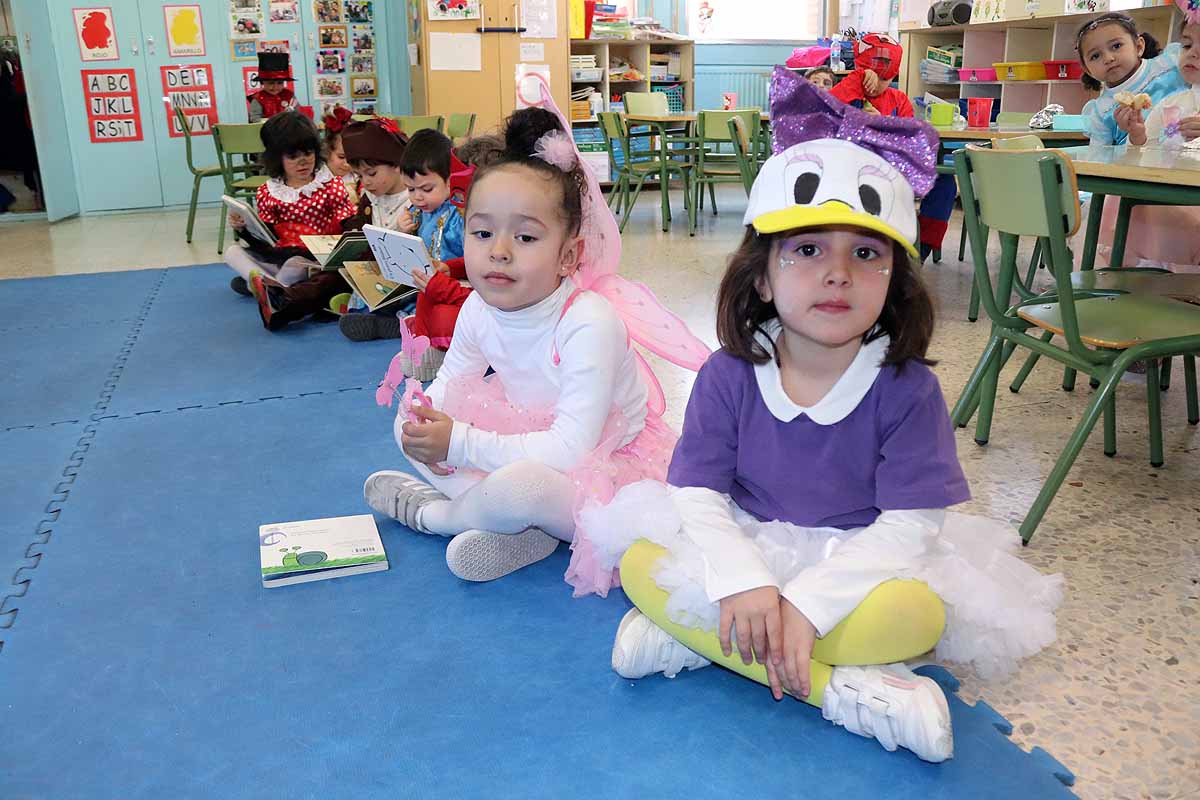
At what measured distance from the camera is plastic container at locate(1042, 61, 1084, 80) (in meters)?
5.49

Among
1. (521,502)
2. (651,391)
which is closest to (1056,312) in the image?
(651,391)

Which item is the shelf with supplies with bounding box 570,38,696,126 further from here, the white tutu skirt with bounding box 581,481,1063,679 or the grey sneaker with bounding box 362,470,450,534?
the white tutu skirt with bounding box 581,481,1063,679

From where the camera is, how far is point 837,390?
1189mm

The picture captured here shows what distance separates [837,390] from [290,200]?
9.83ft

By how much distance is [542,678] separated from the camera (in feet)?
4.18

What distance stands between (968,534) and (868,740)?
1.14 feet

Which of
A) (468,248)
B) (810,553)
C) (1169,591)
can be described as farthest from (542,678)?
(1169,591)

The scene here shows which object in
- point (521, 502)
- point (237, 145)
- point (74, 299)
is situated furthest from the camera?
point (237, 145)

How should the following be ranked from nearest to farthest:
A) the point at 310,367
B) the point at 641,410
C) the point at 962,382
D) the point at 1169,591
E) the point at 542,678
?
the point at 542,678
the point at 1169,591
the point at 641,410
the point at 962,382
the point at 310,367

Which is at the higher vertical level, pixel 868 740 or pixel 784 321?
pixel 784 321

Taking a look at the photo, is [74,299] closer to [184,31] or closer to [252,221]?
[252,221]

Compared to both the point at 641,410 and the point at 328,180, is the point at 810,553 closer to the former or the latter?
the point at 641,410

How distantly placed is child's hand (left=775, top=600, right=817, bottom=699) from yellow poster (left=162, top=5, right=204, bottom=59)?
673cm

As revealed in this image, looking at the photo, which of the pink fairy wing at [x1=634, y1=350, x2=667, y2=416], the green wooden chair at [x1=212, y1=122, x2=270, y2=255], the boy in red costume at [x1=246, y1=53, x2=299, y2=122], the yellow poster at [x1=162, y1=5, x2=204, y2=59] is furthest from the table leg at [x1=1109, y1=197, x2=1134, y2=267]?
the yellow poster at [x1=162, y1=5, x2=204, y2=59]
